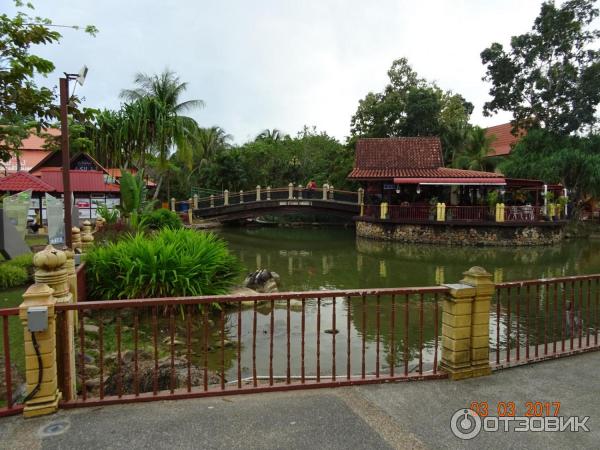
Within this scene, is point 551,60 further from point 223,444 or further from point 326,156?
point 223,444

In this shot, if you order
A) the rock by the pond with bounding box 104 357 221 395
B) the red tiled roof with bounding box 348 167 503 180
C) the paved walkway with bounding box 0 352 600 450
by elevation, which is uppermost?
the red tiled roof with bounding box 348 167 503 180

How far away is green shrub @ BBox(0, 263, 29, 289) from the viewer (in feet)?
27.5

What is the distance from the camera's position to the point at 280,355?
653 cm

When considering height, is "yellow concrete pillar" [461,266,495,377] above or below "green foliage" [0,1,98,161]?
below

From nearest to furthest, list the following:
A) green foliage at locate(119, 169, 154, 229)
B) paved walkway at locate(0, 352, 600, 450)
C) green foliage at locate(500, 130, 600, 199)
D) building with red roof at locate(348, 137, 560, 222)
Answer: paved walkway at locate(0, 352, 600, 450) → green foliage at locate(119, 169, 154, 229) → building with red roof at locate(348, 137, 560, 222) → green foliage at locate(500, 130, 600, 199)

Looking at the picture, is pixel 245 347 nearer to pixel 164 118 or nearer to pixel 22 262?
pixel 22 262

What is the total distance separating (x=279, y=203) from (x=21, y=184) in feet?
44.5

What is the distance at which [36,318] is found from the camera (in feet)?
10.0

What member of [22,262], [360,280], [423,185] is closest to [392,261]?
[360,280]

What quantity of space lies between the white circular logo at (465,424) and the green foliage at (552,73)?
24.9 metres

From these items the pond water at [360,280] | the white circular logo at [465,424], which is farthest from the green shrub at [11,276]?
the white circular logo at [465,424]

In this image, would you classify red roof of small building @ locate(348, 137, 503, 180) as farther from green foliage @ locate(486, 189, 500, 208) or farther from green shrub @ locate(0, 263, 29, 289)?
green shrub @ locate(0, 263, 29, 289)

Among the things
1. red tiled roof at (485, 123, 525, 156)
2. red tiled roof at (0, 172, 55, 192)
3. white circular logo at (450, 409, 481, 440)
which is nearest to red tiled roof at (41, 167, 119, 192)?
red tiled roof at (0, 172, 55, 192)
